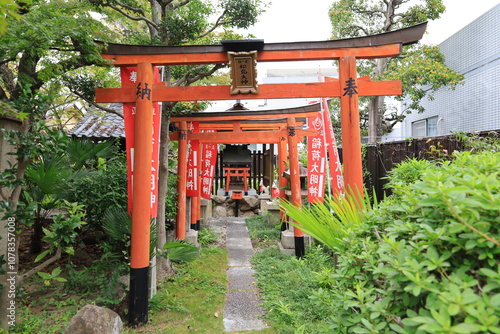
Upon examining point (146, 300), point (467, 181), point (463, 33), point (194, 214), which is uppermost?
point (463, 33)

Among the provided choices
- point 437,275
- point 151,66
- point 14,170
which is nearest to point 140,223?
point 14,170

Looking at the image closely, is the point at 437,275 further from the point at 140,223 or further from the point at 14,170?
the point at 140,223

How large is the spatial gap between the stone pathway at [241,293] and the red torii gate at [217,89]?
122 cm

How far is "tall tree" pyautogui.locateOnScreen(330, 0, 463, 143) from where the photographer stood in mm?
9797

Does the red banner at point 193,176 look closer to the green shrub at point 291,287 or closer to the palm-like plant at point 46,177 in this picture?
the green shrub at point 291,287

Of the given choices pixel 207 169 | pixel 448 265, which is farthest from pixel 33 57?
pixel 207 169

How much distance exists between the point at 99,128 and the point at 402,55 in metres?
10.8

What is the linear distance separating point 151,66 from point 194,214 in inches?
213

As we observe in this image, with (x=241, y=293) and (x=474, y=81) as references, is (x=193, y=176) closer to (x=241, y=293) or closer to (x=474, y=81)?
(x=241, y=293)

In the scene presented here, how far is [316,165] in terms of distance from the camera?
6922 mm

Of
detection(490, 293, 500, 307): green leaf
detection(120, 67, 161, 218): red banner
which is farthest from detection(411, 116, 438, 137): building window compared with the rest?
detection(490, 293, 500, 307): green leaf

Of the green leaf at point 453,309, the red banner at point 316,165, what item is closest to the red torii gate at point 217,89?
the red banner at point 316,165

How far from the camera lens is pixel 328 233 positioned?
80.9 inches

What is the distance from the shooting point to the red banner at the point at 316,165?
6871mm
